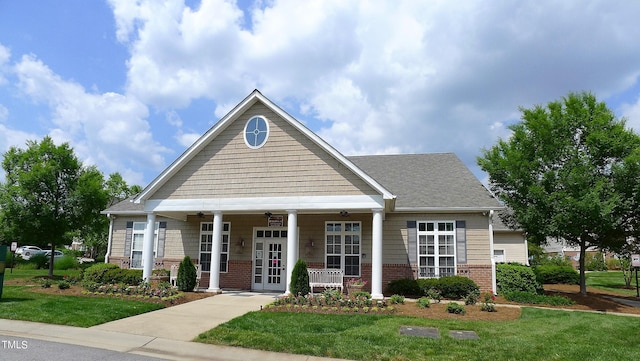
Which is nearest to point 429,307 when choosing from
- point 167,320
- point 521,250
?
point 167,320

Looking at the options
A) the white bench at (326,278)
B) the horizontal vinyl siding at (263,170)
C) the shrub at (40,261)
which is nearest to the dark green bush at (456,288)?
the white bench at (326,278)

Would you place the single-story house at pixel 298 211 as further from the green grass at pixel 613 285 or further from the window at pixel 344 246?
the green grass at pixel 613 285

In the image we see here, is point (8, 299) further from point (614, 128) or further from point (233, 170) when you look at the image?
point (614, 128)

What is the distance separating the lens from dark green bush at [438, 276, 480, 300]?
14852 millimetres

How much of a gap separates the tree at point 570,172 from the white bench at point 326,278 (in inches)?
307

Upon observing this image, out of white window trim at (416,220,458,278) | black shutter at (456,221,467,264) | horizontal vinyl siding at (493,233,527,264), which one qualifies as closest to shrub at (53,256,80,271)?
white window trim at (416,220,458,278)

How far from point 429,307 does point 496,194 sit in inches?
313

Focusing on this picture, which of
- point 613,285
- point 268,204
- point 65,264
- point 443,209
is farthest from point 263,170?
point 613,285

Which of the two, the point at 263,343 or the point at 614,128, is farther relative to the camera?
the point at 614,128

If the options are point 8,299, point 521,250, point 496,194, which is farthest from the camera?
point 521,250

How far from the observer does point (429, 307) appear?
40.0 ft

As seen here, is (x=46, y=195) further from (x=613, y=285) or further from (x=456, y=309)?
(x=613, y=285)

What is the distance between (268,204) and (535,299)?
10.0m

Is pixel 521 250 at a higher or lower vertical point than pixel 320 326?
higher
